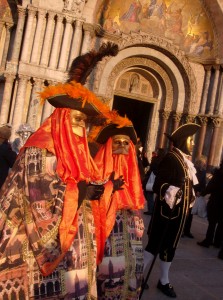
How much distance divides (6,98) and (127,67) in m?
5.06

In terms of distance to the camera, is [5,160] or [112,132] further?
[5,160]

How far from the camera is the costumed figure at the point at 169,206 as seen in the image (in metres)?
4.43

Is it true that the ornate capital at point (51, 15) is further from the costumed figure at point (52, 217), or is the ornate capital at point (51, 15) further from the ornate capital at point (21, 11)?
the costumed figure at point (52, 217)

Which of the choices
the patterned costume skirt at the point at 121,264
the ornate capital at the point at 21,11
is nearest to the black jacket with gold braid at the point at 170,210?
the patterned costume skirt at the point at 121,264

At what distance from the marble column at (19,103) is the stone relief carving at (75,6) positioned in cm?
269

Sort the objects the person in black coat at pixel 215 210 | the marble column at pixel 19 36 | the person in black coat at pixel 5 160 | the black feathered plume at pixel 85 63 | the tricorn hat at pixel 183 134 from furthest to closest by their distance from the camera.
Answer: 1. the marble column at pixel 19 36
2. the person in black coat at pixel 215 210
3. the person in black coat at pixel 5 160
4. the tricorn hat at pixel 183 134
5. the black feathered plume at pixel 85 63

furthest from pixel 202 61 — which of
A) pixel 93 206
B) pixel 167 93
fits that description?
pixel 93 206

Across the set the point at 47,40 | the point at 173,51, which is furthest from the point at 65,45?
the point at 173,51

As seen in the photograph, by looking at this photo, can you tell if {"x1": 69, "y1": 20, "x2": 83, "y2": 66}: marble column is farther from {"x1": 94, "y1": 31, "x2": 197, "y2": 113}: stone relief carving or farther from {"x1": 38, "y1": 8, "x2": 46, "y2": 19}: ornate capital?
{"x1": 94, "y1": 31, "x2": 197, "y2": 113}: stone relief carving

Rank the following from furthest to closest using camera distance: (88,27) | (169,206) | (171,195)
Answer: (88,27) < (169,206) < (171,195)

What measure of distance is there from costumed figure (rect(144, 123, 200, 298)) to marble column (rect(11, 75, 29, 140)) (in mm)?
8642

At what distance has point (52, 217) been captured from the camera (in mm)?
2877

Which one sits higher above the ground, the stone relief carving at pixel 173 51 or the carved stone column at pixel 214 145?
the stone relief carving at pixel 173 51

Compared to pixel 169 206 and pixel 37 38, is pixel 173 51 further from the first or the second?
pixel 169 206
